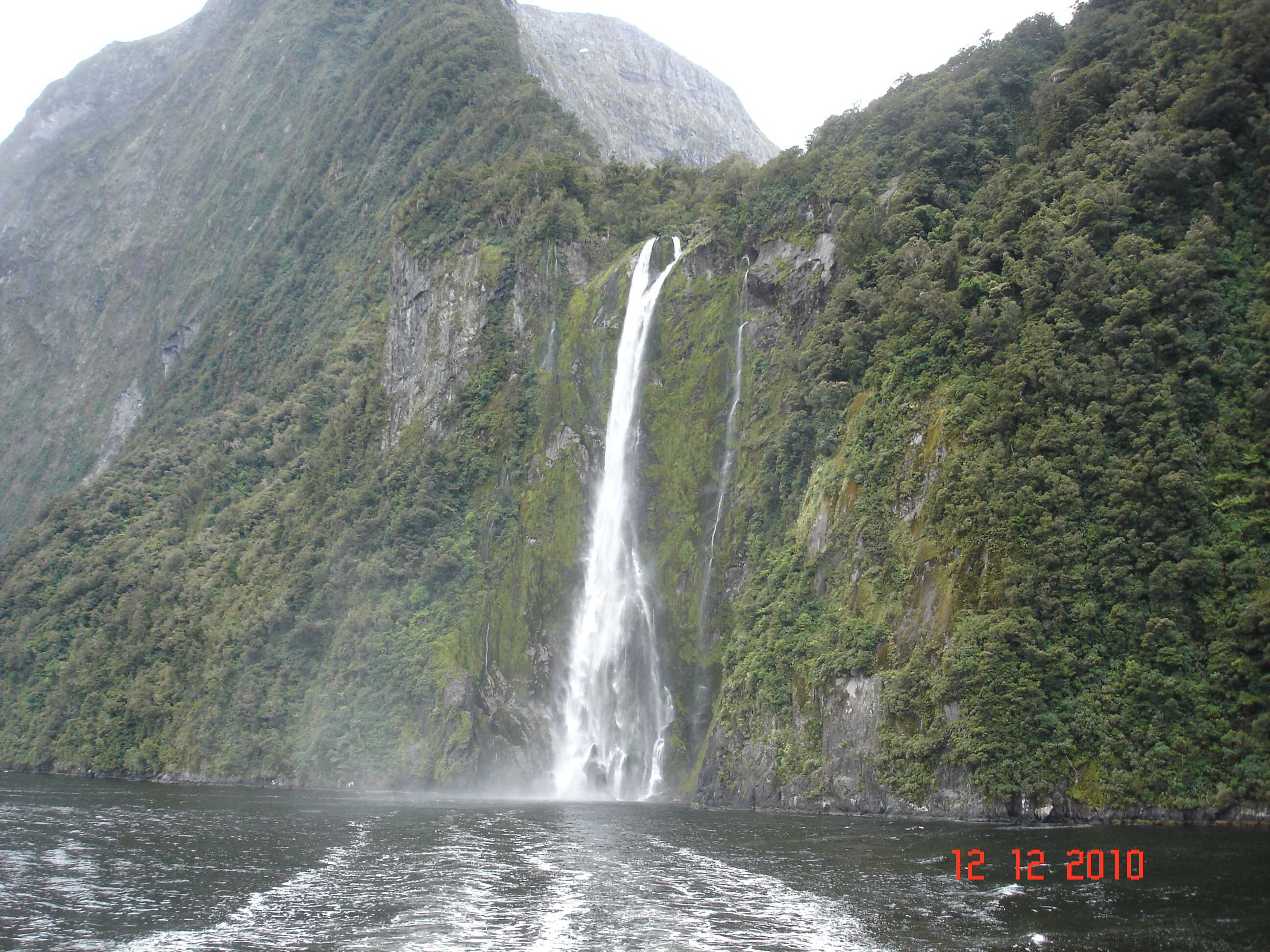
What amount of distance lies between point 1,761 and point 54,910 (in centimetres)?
5944

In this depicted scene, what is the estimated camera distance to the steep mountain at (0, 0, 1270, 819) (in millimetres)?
30078

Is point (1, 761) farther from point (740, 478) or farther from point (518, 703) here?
point (740, 478)

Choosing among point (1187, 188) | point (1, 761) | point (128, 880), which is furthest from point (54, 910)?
point (1, 761)

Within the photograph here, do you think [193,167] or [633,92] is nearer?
[193,167]

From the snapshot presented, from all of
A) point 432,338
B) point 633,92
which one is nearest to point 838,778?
point 432,338

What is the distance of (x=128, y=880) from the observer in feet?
78.8

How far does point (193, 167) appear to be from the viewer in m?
139

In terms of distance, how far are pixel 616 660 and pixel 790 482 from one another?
12.4 meters

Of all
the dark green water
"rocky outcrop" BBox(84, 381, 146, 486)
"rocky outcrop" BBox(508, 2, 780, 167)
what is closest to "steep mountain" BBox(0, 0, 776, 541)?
"rocky outcrop" BBox(84, 381, 146, 486)

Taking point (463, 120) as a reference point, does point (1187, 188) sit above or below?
below

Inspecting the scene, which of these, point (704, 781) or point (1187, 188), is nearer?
point (1187, 188)

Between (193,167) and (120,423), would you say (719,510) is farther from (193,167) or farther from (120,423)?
(193,167)

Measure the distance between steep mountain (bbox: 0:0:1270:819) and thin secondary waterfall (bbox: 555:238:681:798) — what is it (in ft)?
3.03

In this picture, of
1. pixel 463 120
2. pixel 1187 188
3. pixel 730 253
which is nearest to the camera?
pixel 1187 188
